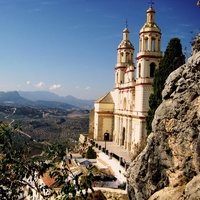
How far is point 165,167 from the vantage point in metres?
13.9

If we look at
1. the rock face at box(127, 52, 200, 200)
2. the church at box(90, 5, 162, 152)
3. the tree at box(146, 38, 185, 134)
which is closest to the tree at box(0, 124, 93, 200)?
the rock face at box(127, 52, 200, 200)

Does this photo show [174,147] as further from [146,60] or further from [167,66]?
[146,60]

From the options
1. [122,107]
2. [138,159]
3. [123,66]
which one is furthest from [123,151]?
[138,159]

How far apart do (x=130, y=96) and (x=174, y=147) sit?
29.0 meters

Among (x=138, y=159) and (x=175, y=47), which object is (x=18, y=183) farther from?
(x=175, y=47)

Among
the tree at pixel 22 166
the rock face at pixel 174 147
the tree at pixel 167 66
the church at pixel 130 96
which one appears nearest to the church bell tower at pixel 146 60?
the church at pixel 130 96

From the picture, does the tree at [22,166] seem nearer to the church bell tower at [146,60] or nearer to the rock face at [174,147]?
the rock face at [174,147]

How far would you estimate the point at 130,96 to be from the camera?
42562 millimetres

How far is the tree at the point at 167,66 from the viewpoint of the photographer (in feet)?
97.7

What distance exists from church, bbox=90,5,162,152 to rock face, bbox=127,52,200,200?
60.4ft

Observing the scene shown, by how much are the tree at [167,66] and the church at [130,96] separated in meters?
5.34

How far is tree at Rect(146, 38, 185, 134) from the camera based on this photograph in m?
29.8

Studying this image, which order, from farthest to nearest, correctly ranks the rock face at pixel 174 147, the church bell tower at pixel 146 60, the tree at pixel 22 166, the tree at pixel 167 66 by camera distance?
the church bell tower at pixel 146 60
the tree at pixel 167 66
the rock face at pixel 174 147
the tree at pixel 22 166

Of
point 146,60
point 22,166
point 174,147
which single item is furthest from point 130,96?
point 22,166
